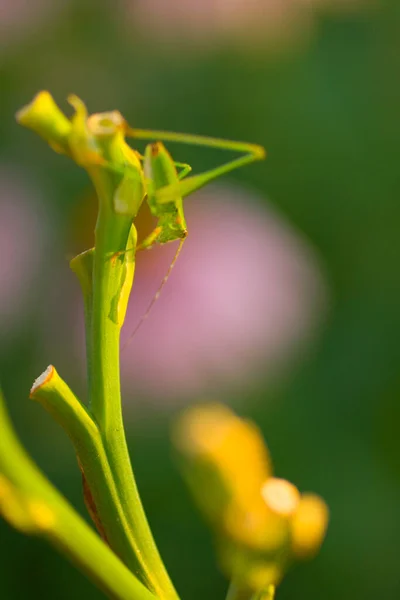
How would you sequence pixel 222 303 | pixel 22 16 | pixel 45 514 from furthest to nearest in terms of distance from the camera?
pixel 22 16 < pixel 222 303 < pixel 45 514

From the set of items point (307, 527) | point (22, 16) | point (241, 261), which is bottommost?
point (307, 527)

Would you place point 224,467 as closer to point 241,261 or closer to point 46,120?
point 46,120

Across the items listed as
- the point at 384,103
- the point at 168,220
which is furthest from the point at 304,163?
the point at 168,220

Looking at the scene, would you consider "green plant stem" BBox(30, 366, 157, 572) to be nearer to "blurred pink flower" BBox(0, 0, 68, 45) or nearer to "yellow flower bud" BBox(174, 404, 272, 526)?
"yellow flower bud" BBox(174, 404, 272, 526)

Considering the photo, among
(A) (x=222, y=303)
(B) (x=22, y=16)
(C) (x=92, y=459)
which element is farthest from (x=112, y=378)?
(B) (x=22, y=16)

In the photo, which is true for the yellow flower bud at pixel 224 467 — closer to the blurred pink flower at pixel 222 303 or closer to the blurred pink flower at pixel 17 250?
the blurred pink flower at pixel 222 303

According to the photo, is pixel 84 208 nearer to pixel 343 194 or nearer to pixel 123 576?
pixel 343 194

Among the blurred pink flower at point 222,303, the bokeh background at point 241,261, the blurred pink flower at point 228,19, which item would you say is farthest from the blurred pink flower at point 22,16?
the blurred pink flower at point 222,303
